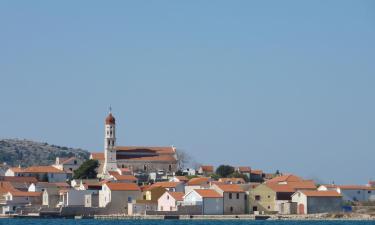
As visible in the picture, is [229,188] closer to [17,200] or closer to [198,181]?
[198,181]

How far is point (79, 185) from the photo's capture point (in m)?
112

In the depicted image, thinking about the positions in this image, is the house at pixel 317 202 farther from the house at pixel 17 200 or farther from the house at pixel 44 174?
the house at pixel 44 174

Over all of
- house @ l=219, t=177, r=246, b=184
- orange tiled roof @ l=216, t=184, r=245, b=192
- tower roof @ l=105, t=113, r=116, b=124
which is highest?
tower roof @ l=105, t=113, r=116, b=124

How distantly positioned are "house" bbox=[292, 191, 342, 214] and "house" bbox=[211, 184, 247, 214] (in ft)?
17.4

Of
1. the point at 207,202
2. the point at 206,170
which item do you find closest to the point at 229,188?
the point at 207,202

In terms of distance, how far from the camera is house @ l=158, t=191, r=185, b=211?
317 feet

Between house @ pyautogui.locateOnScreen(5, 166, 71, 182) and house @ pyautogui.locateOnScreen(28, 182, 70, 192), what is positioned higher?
house @ pyautogui.locateOnScreen(5, 166, 71, 182)

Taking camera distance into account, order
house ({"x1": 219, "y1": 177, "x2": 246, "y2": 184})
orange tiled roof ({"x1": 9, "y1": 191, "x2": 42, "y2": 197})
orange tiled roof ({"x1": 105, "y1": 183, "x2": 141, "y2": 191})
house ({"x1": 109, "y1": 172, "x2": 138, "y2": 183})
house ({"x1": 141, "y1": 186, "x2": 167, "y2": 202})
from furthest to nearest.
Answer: house ({"x1": 109, "y1": 172, "x2": 138, "y2": 183}) < house ({"x1": 219, "y1": 177, "x2": 246, "y2": 184}) < orange tiled roof ({"x1": 9, "y1": 191, "x2": 42, "y2": 197}) < orange tiled roof ({"x1": 105, "y1": 183, "x2": 141, "y2": 191}) < house ({"x1": 141, "y1": 186, "x2": 167, "y2": 202})

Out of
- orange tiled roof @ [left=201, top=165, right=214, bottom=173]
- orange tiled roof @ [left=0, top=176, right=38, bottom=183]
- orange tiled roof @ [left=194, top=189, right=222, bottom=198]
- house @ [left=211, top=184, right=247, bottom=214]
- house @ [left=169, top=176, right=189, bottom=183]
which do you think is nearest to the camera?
orange tiled roof @ [left=194, top=189, right=222, bottom=198]

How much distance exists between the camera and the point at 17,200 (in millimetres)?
107062

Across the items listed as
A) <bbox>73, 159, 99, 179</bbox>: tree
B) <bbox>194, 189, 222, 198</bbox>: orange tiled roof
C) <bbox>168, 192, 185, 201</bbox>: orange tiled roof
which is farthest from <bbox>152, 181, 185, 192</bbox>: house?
<bbox>73, 159, 99, 179</bbox>: tree

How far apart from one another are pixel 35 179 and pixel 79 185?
41.6 feet

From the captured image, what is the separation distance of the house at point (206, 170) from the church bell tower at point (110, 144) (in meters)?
11.4

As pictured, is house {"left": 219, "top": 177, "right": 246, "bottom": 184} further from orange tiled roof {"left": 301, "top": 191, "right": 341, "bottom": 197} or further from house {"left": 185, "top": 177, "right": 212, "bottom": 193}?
orange tiled roof {"left": 301, "top": 191, "right": 341, "bottom": 197}
